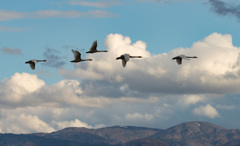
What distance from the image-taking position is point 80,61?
460 feet

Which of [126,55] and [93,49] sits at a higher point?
[93,49]

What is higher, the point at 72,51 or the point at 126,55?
the point at 72,51

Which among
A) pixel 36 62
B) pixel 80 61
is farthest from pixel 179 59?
pixel 36 62

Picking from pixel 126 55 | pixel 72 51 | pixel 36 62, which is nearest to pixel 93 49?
pixel 72 51

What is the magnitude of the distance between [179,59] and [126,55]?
14.2 metres

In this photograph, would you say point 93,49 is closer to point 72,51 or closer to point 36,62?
point 72,51

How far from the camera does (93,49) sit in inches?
5714

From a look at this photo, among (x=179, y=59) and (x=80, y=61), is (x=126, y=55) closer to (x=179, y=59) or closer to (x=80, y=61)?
(x=179, y=59)

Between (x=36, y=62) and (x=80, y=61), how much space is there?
44.2 ft

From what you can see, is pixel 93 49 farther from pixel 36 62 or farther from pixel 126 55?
pixel 126 55

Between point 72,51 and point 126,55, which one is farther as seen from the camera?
point 72,51

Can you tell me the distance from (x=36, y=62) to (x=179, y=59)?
46.1m

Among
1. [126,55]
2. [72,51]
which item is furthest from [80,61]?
[126,55]

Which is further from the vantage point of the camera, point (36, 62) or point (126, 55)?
point (36, 62)
